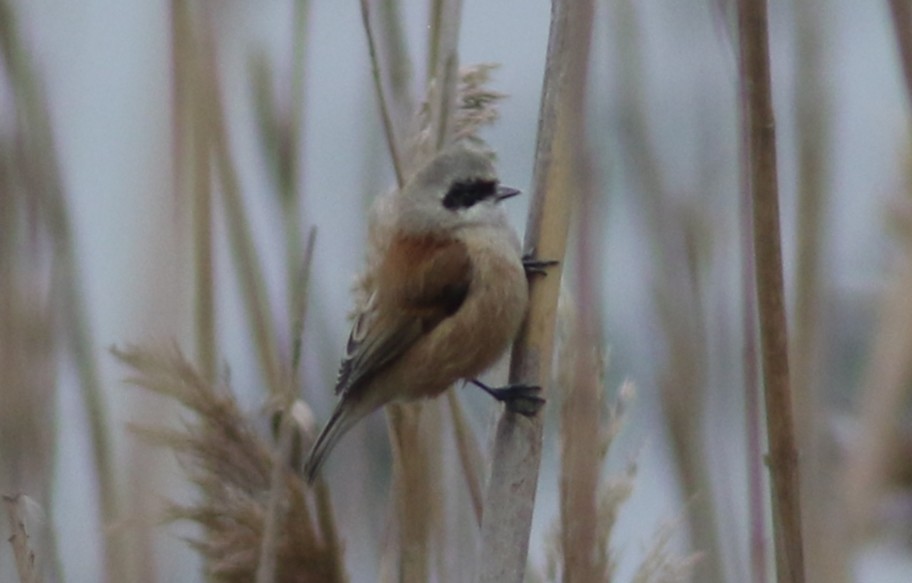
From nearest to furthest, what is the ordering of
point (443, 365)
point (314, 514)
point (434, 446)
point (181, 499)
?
point (314, 514)
point (181, 499)
point (434, 446)
point (443, 365)

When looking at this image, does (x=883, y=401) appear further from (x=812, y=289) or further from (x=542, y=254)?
(x=542, y=254)

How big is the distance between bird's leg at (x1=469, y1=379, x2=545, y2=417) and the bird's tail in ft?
0.95

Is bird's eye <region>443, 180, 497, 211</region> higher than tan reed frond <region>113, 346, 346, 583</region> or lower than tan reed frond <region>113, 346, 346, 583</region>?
higher

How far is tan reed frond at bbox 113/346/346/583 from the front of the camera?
1758 millimetres

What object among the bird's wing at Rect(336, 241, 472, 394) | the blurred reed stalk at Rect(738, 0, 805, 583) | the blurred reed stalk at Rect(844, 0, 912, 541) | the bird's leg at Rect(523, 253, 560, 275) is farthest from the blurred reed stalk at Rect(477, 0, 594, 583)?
the blurred reed stalk at Rect(844, 0, 912, 541)

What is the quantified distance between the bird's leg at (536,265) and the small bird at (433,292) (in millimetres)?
74

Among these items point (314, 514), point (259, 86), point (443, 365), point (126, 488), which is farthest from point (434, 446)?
point (259, 86)

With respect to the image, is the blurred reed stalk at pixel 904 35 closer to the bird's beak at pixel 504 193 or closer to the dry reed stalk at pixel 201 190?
the bird's beak at pixel 504 193

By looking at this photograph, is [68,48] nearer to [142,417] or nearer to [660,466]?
[142,417]

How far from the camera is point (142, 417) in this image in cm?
204

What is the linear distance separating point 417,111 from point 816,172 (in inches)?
24.7

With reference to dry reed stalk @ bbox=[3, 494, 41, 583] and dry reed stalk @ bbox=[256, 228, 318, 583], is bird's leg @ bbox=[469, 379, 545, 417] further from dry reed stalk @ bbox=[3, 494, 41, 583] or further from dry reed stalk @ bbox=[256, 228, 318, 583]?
dry reed stalk @ bbox=[3, 494, 41, 583]

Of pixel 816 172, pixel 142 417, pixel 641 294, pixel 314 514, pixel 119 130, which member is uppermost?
pixel 119 130

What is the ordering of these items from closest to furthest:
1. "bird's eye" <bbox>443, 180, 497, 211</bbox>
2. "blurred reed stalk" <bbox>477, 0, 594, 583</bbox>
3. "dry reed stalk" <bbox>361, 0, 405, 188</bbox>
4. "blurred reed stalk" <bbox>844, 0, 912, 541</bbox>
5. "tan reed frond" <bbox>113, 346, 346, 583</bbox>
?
"blurred reed stalk" <bbox>477, 0, 594, 583</bbox>, "tan reed frond" <bbox>113, 346, 346, 583</bbox>, "dry reed stalk" <bbox>361, 0, 405, 188</bbox>, "blurred reed stalk" <bbox>844, 0, 912, 541</bbox>, "bird's eye" <bbox>443, 180, 497, 211</bbox>
